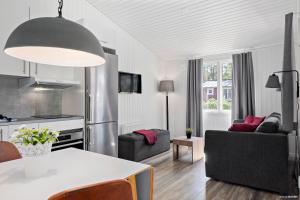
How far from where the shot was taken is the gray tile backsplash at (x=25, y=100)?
292cm

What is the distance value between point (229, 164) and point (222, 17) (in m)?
2.61

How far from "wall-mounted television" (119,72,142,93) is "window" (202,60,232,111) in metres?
1.86

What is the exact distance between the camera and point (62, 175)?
1.22 meters

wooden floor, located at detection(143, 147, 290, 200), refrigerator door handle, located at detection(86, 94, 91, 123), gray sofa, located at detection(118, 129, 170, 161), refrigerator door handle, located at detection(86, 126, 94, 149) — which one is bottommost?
wooden floor, located at detection(143, 147, 290, 200)

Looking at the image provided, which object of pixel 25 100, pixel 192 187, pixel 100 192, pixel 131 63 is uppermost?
pixel 131 63

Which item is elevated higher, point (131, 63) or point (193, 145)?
point (131, 63)

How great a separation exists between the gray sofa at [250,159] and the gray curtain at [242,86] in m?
2.10

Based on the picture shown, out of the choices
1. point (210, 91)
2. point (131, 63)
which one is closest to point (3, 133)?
point (131, 63)

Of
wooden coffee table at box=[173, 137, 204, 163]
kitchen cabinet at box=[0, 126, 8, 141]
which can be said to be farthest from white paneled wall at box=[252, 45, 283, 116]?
kitchen cabinet at box=[0, 126, 8, 141]

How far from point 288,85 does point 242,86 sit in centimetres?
316

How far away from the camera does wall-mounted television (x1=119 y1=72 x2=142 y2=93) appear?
460 centimetres

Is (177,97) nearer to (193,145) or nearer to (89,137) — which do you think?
(193,145)

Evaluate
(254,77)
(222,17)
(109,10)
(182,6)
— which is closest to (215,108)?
(254,77)

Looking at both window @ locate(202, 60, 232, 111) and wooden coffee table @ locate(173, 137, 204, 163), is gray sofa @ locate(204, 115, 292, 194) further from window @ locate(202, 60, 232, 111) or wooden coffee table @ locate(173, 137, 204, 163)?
window @ locate(202, 60, 232, 111)
